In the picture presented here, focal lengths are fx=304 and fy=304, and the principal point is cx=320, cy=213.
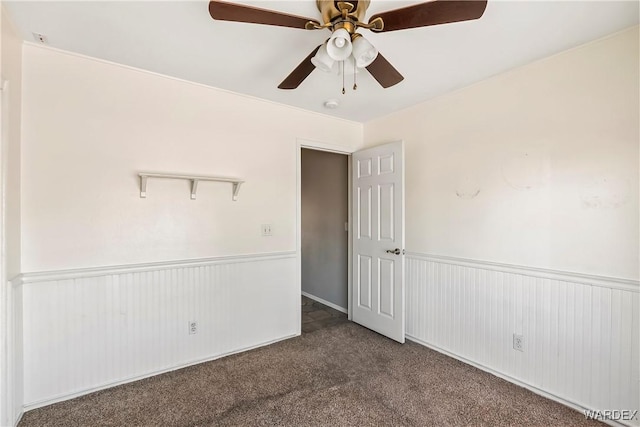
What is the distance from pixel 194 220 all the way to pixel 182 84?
1.12 m

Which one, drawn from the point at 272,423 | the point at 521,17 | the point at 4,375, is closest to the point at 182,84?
the point at 4,375

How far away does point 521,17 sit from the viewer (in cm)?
167

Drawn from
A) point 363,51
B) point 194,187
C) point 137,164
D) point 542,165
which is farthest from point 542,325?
point 137,164

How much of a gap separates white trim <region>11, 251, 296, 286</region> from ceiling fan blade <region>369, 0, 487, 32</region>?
2.14 meters

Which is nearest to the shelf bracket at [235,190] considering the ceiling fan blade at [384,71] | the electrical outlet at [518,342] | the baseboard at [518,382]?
the ceiling fan blade at [384,71]

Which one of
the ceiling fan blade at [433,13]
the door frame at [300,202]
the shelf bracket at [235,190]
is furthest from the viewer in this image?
the door frame at [300,202]

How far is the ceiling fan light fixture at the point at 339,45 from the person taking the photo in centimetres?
140

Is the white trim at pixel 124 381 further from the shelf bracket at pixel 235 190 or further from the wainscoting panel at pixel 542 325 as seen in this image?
the wainscoting panel at pixel 542 325

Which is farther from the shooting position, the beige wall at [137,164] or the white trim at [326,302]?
the white trim at [326,302]

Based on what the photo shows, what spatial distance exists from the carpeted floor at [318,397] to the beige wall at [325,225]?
1.47m

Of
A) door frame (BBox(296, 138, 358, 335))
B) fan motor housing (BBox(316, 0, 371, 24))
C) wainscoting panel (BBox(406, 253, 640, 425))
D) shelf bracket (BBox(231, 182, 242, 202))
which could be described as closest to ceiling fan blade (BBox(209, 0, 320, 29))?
fan motor housing (BBox(316, 0, 371, 24))

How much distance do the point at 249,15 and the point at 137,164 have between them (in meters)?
1.54

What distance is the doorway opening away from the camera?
3918 millimetres

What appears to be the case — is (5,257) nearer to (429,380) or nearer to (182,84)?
(182,84)
